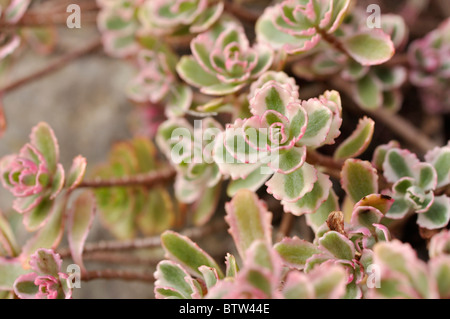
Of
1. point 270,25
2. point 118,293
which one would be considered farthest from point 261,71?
point 118,293

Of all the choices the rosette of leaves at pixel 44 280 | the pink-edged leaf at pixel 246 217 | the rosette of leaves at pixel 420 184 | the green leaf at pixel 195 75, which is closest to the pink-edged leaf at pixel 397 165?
the rosette of leaves at pixel 420 184

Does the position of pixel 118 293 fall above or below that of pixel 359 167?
below

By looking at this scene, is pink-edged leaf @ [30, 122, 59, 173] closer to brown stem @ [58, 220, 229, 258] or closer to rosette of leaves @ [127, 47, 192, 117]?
brown stem @ [58, 220, 229, 258]

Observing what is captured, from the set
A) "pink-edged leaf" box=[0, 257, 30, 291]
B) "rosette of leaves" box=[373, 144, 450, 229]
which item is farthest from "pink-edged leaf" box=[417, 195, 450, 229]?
"pink-edged leaf" box=[0, 257, 30, 291]

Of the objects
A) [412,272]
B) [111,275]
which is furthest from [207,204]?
[412,272]

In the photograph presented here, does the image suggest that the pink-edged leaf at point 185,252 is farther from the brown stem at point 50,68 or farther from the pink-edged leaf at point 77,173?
the brown stem at point 50,68
